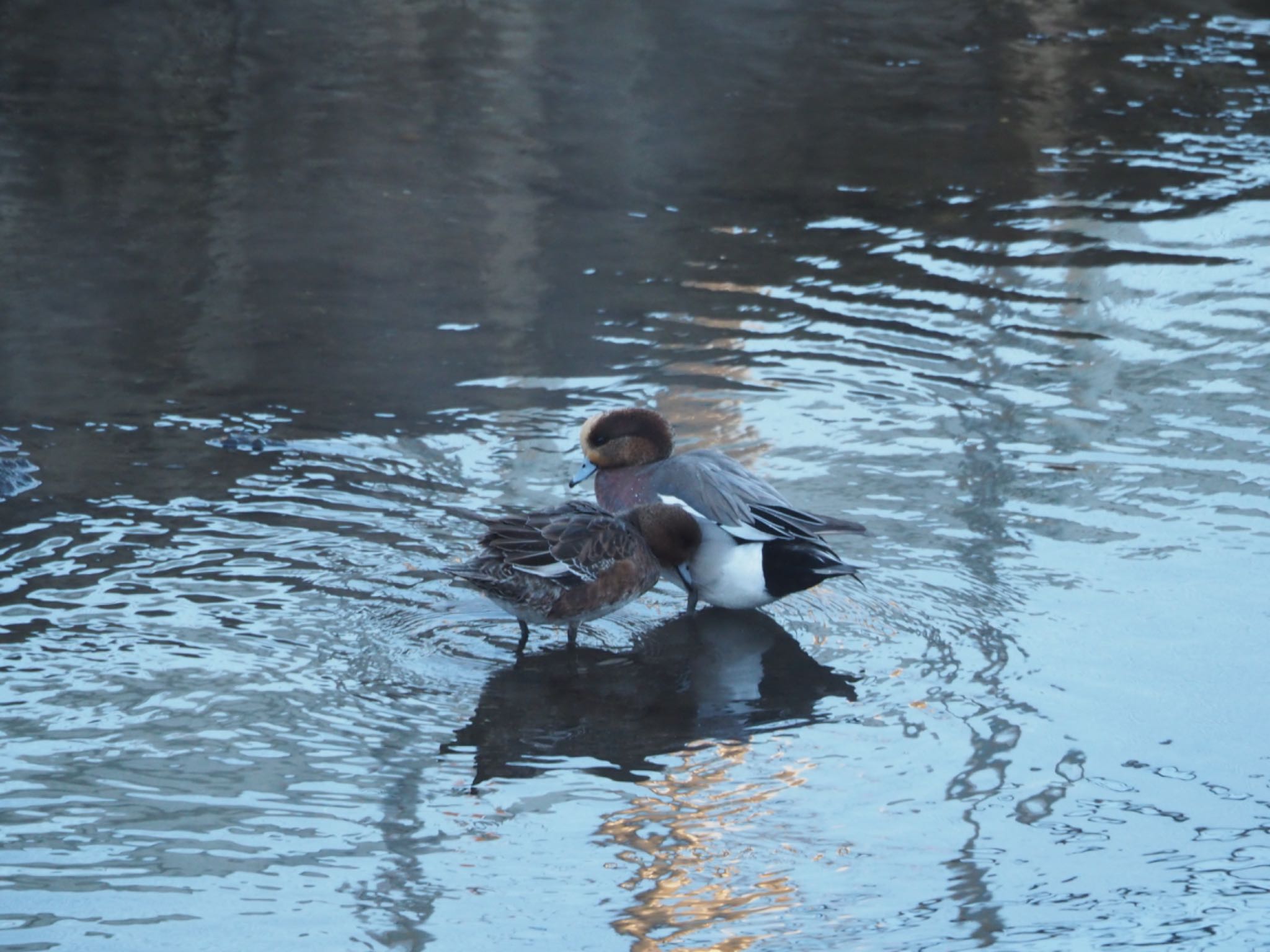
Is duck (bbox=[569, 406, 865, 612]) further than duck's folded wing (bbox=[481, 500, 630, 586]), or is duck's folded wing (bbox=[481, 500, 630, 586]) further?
duck (bbox=[569, 406, 865, 612])

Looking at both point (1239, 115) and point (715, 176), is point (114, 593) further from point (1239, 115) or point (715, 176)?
point (1239, 115)

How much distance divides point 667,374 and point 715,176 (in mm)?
3160

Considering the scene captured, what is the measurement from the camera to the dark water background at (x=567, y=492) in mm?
3830

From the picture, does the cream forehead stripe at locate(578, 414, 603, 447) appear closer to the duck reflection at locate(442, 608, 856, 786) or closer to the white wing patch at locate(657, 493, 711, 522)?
the white wing patch at locate(657, 493, 711, 522)

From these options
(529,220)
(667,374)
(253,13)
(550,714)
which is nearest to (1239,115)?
(529,220)

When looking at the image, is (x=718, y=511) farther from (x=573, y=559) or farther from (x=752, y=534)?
(x=573, y=559)

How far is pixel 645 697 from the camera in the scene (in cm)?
473

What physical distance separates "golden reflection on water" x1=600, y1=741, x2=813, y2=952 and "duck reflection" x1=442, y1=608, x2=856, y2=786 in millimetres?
150

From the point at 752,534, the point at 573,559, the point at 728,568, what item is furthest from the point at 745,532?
the point at 573,559

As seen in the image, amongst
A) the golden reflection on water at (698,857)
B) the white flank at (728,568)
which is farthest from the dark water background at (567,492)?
the white flank at (728,568)

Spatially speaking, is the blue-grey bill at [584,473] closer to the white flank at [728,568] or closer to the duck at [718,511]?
the duck at [718,511]

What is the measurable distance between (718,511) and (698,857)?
160 centimetres

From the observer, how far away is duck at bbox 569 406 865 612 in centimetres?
513

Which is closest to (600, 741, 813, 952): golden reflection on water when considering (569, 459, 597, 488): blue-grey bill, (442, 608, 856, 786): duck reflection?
(442, 608, 856, 786): duck reflection
